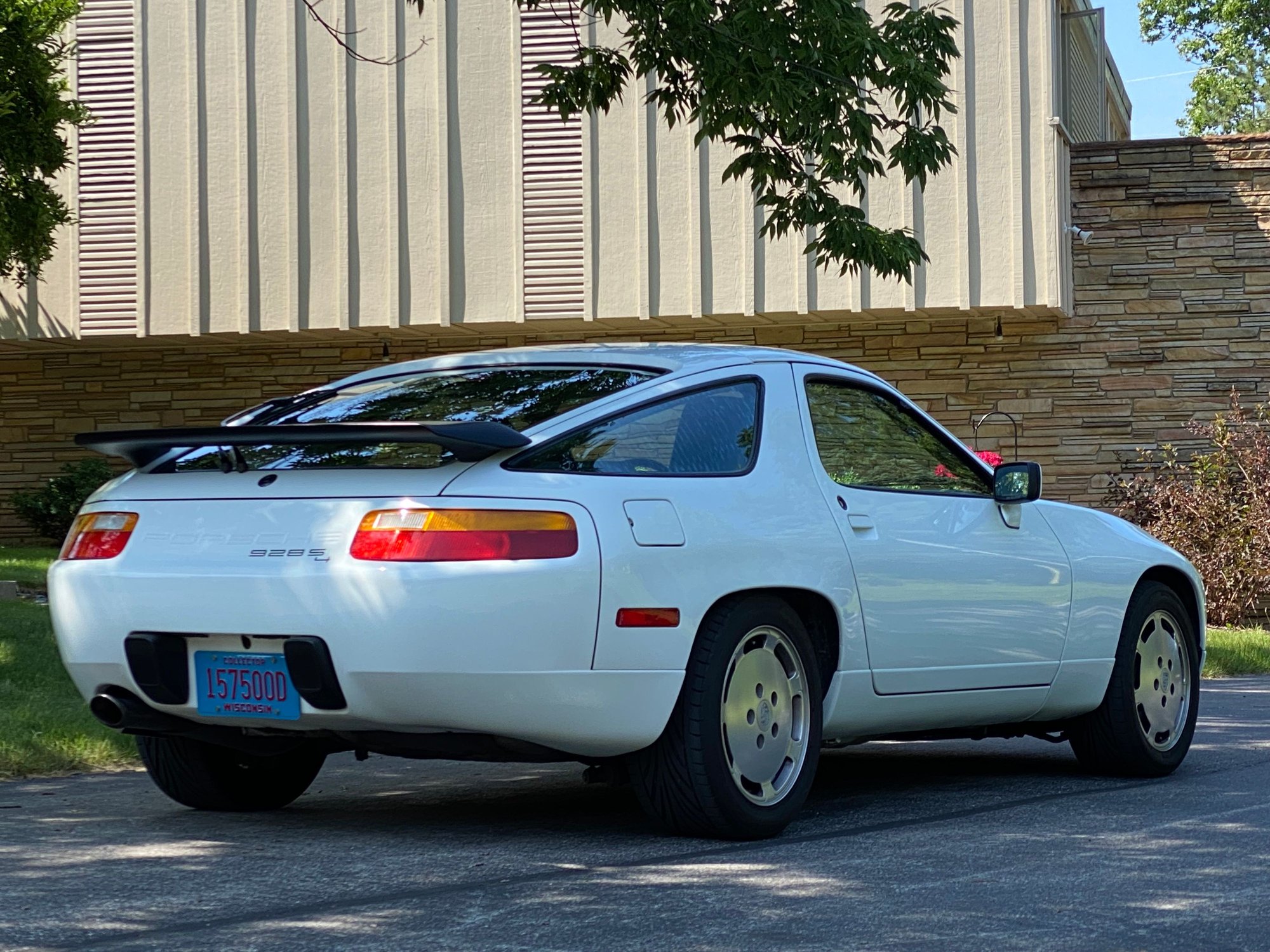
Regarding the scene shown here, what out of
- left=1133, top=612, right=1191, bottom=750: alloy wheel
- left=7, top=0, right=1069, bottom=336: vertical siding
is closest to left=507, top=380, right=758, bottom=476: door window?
left=1133, top=612, right=1191, bottom=750: alloy wheel

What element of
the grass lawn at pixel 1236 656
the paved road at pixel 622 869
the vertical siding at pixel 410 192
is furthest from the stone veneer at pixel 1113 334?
the paved road at pixel 622 869

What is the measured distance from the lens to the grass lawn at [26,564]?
1457 centimetres

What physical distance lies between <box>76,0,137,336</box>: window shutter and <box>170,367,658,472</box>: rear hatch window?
13694 millimetres

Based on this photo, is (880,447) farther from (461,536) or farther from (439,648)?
(439,648)

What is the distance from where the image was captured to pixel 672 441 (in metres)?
5.46

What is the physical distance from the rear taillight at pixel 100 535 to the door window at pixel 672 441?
120 cm

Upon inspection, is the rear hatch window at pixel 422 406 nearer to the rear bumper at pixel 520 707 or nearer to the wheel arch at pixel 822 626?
the rear bumper at pixel 520 707

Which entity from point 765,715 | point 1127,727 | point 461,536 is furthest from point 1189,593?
point 461,536

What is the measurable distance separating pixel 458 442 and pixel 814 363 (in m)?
1.72

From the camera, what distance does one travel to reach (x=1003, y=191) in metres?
17.8

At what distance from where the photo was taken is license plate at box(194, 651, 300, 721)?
16.4 ft

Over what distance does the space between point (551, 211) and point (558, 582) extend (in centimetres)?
1406

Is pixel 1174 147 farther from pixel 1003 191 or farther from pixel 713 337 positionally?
pixel 713 337

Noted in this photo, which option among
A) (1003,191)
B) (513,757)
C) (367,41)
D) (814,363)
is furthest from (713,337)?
(513,757)
